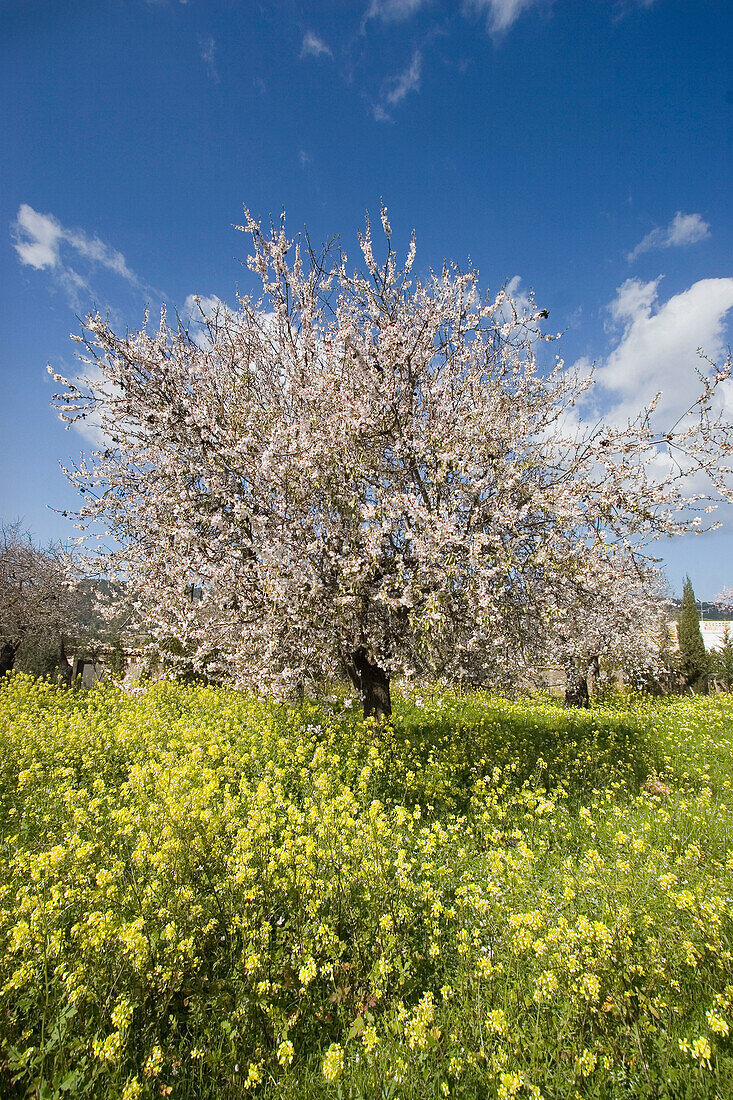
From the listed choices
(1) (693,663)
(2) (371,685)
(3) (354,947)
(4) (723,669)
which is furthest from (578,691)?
(3) (354,947)

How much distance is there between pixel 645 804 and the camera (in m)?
7.11

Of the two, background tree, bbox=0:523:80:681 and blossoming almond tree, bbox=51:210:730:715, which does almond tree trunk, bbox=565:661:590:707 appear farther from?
background tree, bbox=0:523:80:681

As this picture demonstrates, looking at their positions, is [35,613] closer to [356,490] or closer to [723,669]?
[356,490]

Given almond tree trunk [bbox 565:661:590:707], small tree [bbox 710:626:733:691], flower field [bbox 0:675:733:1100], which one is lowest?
flower field [bbox 0:675:733:1100]

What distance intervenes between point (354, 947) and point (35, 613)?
21.8 m

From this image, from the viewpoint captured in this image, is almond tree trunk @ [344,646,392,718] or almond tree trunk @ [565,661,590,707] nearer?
almond tree trunk @ [344,646,392,718]

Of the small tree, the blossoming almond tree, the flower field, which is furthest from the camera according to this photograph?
the small tree

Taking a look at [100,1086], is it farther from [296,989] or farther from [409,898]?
[409,898]

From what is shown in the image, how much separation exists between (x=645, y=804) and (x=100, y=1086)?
665cm

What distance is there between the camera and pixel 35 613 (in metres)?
21.4

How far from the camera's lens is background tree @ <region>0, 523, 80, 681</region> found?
21.0 meters

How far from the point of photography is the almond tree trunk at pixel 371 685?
9.69 m

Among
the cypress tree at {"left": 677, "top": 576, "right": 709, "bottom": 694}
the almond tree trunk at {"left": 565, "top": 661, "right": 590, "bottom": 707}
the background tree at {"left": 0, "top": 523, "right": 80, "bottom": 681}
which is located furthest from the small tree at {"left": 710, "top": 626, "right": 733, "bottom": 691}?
the background tree at {"left": 0, "top": 523, "right": 80, "bottom": 681}

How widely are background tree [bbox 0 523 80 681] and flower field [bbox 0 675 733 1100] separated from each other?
641 inches
